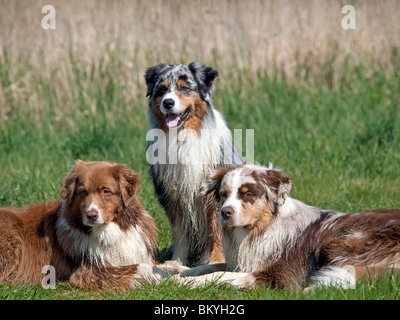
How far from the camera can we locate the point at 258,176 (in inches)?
248

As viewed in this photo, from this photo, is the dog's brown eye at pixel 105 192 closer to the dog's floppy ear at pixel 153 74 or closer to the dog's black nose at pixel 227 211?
the dog's black nose at pixel 227 211

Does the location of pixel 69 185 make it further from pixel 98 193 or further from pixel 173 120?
pixel 173 120

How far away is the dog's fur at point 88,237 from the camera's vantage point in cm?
634

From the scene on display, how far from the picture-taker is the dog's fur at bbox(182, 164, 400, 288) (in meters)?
5.82

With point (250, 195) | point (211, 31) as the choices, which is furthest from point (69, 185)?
point (211, 31)

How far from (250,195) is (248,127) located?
5583 millimetres

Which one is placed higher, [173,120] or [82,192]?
[173,120]

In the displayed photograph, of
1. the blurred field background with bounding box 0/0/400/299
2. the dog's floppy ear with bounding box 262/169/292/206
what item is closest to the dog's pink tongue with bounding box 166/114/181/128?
the dog's floppy ear with bounding box 262/169/292/206

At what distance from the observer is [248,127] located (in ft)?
38.3

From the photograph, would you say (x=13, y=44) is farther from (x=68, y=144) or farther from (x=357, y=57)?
(x=357, y=57)

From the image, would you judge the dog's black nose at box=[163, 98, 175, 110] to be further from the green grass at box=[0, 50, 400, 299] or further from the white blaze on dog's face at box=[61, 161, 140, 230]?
the green grass at box=[0, 50, 400, 299]

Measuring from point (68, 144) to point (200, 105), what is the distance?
15.0 feet

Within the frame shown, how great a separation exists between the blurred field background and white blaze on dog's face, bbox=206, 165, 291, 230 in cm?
295

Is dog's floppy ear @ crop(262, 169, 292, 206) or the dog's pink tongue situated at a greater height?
the dog's pink tongue
